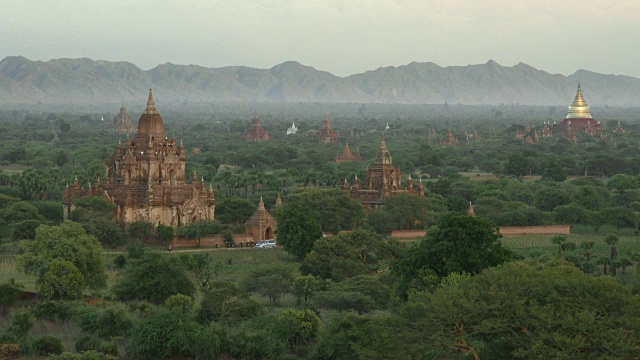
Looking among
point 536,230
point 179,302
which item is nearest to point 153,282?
point 179,302

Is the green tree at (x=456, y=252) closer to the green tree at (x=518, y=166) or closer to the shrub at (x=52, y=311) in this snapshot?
the shrub at (x=52, y=311)

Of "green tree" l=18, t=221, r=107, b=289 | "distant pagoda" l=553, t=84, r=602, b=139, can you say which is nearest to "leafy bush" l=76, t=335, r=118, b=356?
"green tree" l=18, t=221, r=107, b=289

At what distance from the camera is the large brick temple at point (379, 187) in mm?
67250

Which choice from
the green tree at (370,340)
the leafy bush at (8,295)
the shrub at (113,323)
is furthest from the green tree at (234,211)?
the green tree at (370,340)

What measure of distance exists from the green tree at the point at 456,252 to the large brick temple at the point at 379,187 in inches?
1059

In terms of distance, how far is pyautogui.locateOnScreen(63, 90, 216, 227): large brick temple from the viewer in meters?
59.1

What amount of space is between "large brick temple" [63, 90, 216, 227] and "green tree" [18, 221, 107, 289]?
1329 centimetres

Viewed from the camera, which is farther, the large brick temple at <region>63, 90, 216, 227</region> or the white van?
the large brick temple at <region>63, 90, 216, 227</region>

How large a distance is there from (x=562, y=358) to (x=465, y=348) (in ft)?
11.0

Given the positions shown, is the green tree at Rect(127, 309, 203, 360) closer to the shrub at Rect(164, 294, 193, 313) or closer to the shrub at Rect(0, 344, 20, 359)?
the shrub at Rect(0, 344, 20, 359)

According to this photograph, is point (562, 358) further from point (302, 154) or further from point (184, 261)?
point (302, 154)

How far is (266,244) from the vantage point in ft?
191

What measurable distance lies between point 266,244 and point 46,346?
24590mm

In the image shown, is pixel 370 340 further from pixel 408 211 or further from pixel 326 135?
pixel 326 135
